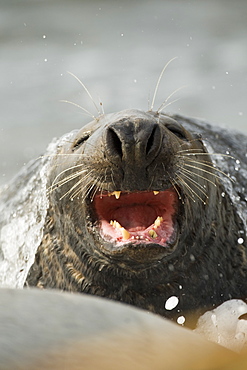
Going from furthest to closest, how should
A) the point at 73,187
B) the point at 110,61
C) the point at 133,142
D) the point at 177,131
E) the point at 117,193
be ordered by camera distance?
the point at 110,61 < the point at 177,131 < the point at 73,187 < the point at 117,193 < the point at 133,142

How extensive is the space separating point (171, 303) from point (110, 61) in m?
8.68

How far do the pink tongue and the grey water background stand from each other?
5.77m

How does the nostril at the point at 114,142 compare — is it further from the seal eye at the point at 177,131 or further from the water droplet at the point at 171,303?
the water droplet at the point at 171,303

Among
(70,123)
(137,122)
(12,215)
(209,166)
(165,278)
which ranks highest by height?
(137,122)

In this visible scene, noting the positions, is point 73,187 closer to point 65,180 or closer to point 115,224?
point 65,180

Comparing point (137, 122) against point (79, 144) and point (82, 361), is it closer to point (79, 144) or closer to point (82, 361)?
point (79, 144)

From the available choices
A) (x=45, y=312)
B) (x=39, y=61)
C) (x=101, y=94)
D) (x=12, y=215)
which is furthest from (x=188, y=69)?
(x=45, y=312)

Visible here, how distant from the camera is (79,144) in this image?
4523 mm

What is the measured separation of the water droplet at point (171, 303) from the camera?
4492mm

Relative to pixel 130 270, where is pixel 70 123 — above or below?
below

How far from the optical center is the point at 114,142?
3863mm

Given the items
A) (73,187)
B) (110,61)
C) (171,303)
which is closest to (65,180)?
(73,187)

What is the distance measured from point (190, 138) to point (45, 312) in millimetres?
2682

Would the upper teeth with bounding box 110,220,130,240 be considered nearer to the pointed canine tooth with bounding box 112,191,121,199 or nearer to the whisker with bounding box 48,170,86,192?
the pointed canine tooth with bounding box 112,191,121,199
